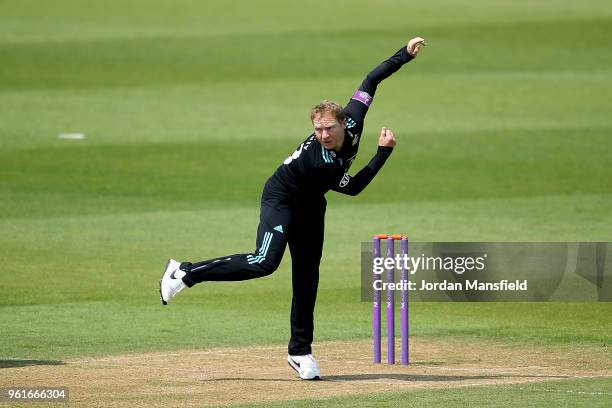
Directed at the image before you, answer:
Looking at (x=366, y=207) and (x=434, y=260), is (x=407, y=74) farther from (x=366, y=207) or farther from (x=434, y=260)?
(x=434, y=260)

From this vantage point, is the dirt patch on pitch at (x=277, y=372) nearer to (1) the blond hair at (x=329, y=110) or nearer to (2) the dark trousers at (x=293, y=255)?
(2) the dark trousers at (x=293, y=255)

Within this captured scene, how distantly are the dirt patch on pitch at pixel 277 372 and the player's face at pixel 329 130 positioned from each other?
68.3 inches

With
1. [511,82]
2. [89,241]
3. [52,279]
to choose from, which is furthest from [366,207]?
[511,82]

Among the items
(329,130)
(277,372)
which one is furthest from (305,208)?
(277,372)

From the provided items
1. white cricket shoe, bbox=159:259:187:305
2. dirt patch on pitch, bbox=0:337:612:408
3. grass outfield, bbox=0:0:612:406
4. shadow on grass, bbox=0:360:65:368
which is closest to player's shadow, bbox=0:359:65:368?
shadow on grass, bbox=0:360:65:368

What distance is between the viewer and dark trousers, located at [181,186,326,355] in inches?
364

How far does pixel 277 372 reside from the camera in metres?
9.89

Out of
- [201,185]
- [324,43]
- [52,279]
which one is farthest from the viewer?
[324,43]

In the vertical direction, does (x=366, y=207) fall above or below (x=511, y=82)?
below

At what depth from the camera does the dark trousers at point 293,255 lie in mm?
9234

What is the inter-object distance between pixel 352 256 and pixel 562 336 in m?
4.84

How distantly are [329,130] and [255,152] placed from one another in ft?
46.3

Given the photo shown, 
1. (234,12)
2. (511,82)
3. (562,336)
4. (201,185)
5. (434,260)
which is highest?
(234,12)

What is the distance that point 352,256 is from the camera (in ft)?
53.0
